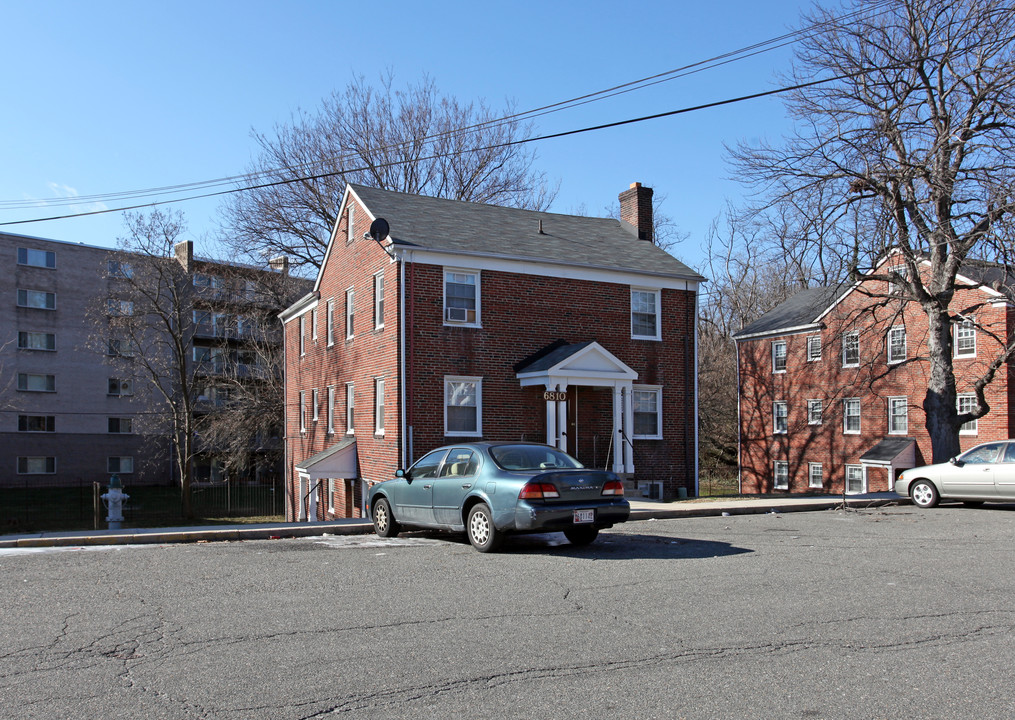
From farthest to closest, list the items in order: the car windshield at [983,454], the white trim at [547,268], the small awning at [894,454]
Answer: the small awning at [894,454] < the white trim at [547,268] < the car windshield at [983,454]

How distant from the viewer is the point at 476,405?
72.7 ft

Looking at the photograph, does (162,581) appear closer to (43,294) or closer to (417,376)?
(417,376)

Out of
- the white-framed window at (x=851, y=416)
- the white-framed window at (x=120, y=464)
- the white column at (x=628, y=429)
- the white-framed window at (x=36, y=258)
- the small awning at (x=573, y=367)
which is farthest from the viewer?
the white-framed window at (x=120, y=464)

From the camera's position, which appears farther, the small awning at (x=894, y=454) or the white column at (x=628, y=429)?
the small awning at (x=894, y=454)

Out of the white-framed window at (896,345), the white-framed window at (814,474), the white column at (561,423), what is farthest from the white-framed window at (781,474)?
the white column at (561,423)

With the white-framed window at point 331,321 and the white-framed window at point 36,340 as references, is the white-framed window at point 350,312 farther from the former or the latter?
the white-framed window at point 36,340

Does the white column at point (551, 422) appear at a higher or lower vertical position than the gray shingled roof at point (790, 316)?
lower

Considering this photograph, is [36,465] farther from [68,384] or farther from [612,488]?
[612,488]

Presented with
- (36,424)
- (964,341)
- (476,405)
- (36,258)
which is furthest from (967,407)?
(36,258)

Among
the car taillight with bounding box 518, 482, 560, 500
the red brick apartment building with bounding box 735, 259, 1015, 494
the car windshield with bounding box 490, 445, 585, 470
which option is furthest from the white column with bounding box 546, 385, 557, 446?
A: the red brick apartment building with bounding box 735, 259, 1015, 494

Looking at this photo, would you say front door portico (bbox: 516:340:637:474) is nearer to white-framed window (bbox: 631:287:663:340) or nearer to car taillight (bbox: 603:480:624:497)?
white-framed window (bbox: 631:287:663:340)

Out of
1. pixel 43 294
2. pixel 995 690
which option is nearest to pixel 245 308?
pixel 43 294

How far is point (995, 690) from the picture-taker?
5.31 meters

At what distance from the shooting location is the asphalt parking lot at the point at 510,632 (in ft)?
16.9
